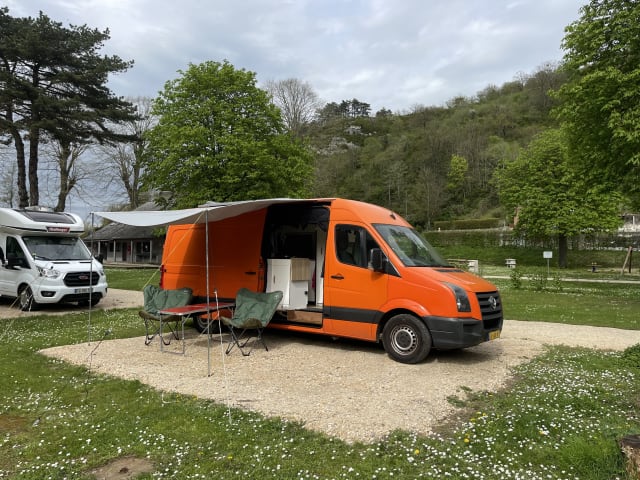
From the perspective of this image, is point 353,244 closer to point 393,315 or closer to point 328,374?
point 393,315

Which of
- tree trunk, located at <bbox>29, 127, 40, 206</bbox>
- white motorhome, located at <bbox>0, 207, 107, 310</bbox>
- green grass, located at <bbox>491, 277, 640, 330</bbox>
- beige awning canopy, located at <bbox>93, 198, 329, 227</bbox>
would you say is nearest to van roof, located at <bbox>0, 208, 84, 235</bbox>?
white motorhome, located at <bbox>0, 207, 107, 310</bbox>

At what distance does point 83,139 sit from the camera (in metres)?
22.3

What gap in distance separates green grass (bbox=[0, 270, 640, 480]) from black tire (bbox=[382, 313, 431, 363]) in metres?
0.31

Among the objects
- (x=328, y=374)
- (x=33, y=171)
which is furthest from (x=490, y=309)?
(x=33, y=171)

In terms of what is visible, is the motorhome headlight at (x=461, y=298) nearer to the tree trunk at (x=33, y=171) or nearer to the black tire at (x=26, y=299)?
the black tire at (x=26, y=299)

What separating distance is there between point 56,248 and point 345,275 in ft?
32.6

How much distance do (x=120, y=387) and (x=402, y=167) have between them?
63.3m

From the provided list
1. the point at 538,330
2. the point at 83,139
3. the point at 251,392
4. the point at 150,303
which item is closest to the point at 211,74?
the point at 83,139

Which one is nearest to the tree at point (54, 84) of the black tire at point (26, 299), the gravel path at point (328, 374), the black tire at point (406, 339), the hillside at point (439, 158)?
the black tire at point (26, 299)

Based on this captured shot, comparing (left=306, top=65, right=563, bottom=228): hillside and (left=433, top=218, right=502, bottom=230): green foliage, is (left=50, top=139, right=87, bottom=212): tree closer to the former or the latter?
(left=306, top=65, right=563, bottom=228): hillside

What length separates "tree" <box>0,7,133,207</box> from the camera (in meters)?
20.4

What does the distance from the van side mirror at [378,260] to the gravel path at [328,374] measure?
138 centimetres

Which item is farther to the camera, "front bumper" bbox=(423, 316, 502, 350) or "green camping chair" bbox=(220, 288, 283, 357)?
"green camping chair" bbox=(220, 288, 283, 357)

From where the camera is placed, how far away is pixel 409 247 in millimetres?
7523
